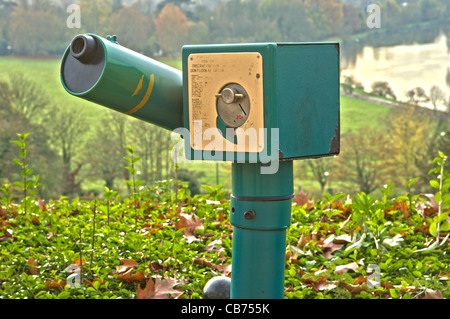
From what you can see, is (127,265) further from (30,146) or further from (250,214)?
(30,146)

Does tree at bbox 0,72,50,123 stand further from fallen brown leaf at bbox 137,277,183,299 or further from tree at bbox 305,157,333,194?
fallen brown leaf at bbox 137,277,183,299

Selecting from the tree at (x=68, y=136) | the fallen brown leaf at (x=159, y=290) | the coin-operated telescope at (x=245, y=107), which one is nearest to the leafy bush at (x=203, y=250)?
the fallen brown leaf at (x=159, y=290)

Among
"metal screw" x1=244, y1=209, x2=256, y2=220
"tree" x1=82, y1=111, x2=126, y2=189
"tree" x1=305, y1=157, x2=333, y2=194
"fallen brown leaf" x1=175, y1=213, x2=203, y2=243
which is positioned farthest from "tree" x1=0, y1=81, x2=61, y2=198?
"metal screw" x1=244, y1=209, x2=256, y2=220

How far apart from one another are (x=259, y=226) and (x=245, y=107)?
18.5 inches

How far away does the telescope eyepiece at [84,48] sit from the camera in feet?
5.99

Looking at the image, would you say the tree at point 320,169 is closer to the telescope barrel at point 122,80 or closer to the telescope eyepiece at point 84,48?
the telescope barrel at point 122,80

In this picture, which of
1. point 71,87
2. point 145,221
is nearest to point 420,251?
point 145,221

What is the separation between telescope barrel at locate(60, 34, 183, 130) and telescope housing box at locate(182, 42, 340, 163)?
0.38 ft

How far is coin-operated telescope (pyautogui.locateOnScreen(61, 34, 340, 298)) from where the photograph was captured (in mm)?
1825

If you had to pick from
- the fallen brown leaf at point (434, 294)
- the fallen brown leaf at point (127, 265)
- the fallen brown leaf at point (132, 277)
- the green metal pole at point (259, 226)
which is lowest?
the fallen brown leaf at point (434, 294)

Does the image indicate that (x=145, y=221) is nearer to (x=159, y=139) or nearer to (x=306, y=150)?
(x=306, y=150)

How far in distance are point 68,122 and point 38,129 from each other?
1.11m

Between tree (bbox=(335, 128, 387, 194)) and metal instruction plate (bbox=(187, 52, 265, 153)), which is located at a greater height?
metal instruction plate (bbox=(187, 52, 265, 153))

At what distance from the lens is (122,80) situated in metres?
1.89
